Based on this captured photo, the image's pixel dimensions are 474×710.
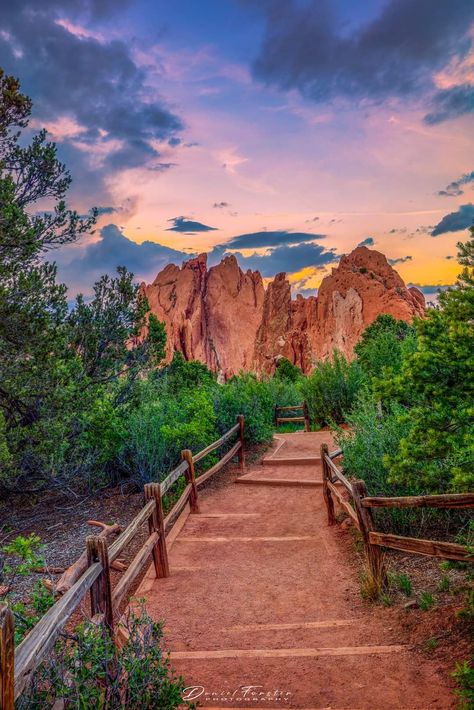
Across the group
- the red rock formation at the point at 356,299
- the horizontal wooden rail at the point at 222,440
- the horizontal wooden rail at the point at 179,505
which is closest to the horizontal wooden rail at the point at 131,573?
the horizontal wooden rail at the point at 179,505

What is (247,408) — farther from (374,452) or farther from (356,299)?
(356,299)

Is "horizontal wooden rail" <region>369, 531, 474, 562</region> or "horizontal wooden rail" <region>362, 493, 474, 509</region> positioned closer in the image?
"horizontal wooden rail" <region>369, 531, 474, 562</region>

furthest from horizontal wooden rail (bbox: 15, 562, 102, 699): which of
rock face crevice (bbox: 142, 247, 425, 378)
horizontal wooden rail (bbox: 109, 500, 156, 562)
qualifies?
rock face crevice (bbox: 142, 247, 425, 378)

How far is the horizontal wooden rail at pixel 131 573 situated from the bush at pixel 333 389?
12.9 meters

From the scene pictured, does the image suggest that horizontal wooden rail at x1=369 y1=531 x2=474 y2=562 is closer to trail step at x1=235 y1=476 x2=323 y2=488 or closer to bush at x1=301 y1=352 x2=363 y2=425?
trail step at x1=235 y1=476 x2=323 y2=488

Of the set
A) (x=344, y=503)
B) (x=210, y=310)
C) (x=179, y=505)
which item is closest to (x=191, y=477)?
(x=179, y=505)

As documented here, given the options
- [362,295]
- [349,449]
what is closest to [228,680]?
[349,449]

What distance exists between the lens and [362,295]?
52.8 meters

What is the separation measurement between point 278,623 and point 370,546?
1.13 meters

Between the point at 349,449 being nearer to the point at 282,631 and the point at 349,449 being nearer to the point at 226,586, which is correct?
the point at 226,586

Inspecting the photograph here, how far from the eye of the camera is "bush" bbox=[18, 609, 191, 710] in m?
2.36

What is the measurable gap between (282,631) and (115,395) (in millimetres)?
6743

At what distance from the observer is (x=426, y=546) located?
3891 millimetres

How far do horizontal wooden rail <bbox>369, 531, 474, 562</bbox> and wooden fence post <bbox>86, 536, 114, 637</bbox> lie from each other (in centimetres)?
247
